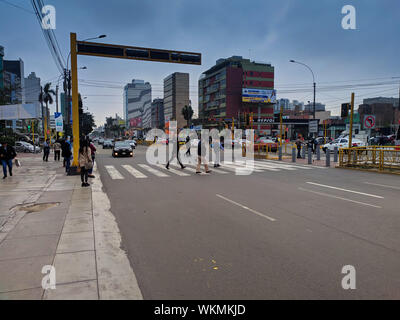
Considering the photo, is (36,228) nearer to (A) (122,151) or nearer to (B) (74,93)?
(B) (74,93)

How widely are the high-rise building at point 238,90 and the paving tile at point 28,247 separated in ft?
258

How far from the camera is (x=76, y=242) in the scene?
494 cm

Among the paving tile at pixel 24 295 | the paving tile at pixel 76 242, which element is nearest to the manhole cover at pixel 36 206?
the paving tile at pixel 76 242

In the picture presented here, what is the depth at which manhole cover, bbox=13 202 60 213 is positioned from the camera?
7320mm

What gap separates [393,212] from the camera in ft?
22.7

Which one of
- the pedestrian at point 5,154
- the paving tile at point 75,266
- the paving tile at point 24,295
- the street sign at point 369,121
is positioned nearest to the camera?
the paving tile at point 24,295

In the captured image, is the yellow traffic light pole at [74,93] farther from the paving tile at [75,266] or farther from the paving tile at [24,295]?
the paving tile at [24,295]

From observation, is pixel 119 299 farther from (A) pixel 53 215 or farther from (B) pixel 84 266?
(A) pixel 53 215

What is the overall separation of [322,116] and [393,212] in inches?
4430

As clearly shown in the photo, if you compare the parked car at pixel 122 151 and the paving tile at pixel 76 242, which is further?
the parked car at pixel 122 151

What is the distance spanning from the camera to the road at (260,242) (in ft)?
11.5

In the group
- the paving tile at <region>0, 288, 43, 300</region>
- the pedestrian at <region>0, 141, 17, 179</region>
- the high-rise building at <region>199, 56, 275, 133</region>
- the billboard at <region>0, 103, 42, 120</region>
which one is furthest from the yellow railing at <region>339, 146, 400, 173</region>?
the high-rise building at <region>199, 56, 275, 133</region>

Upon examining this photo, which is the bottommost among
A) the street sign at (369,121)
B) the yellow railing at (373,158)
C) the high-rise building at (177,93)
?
the yellow railing at (373,158)
